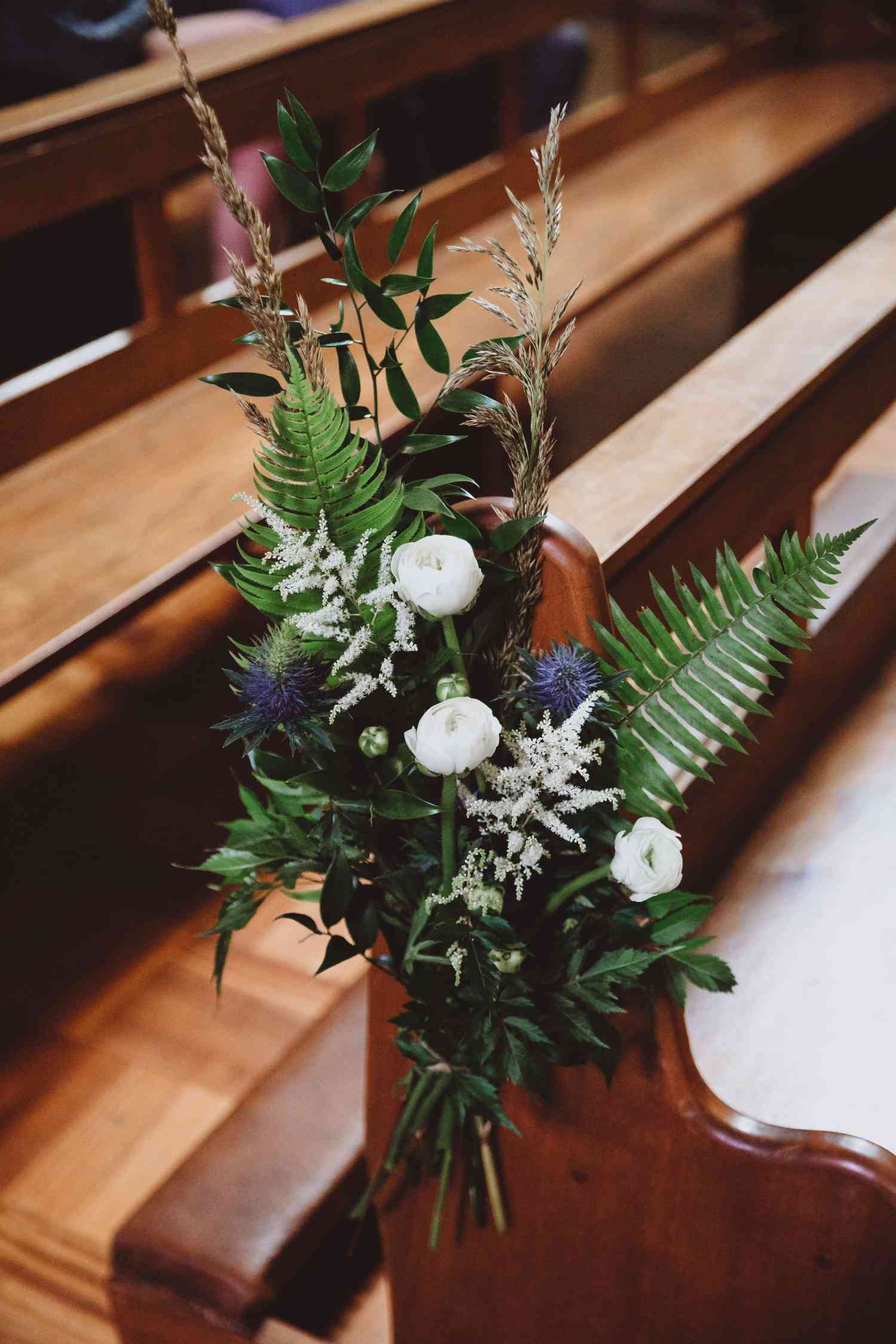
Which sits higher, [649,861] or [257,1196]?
[649,861]

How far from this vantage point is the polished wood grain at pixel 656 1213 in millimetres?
848

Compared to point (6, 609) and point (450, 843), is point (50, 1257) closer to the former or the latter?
point (6, 609)

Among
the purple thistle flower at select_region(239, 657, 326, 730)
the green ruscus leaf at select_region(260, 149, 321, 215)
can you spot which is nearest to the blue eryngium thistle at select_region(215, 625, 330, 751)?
the purple thistle flower at select_region(239, 657, 326, 730)

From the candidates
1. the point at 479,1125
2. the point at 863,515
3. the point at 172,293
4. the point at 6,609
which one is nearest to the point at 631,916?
the point at 479,1125

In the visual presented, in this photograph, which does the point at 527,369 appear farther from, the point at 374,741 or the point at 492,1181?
the point at 492,1181

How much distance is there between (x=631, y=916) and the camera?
31.5 inches

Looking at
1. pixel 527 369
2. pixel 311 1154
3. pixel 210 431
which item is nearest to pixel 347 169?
pixel 527 369

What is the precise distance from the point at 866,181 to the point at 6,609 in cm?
318

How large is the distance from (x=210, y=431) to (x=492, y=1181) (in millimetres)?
1372

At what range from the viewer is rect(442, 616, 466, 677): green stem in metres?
0.73

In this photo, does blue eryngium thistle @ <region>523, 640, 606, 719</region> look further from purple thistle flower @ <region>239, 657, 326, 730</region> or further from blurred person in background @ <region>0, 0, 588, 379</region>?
blurred person in background @ <region>0, 0, 588, 379</region>

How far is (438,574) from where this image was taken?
67cm

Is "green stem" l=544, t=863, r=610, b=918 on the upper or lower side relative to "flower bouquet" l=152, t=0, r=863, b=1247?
lower

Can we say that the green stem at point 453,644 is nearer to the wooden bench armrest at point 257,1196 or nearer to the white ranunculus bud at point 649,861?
the white ranunculus bud at point 649,861
